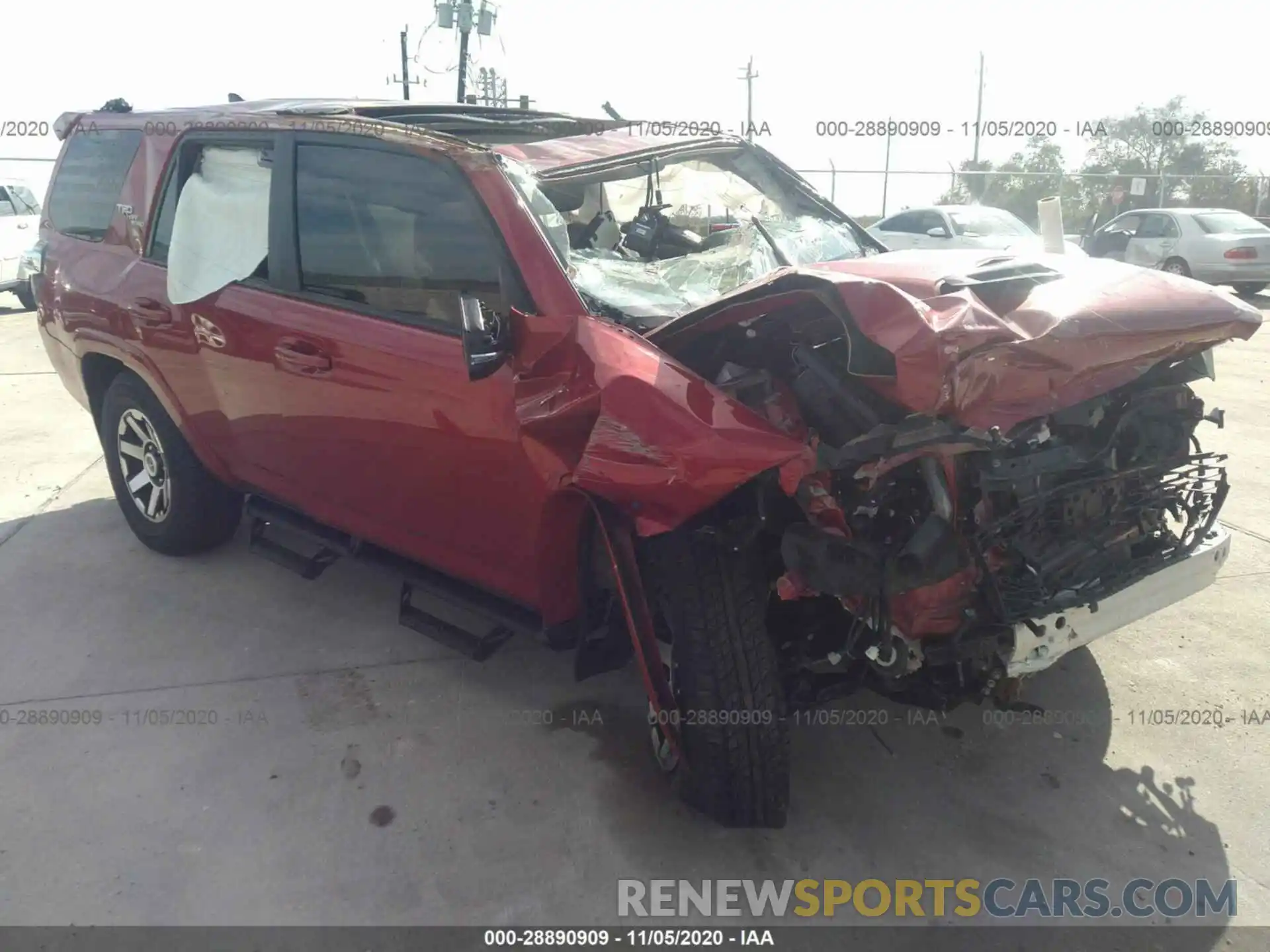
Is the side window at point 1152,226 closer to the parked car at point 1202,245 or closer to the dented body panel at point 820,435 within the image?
the parked car at point 1202,245

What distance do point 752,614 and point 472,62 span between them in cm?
1207

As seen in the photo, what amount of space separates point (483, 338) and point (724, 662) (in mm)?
1031

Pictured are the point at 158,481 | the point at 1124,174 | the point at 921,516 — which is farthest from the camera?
the point at 1124,174

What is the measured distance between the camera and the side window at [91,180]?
432cm

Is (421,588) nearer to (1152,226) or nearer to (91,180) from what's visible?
(91,180)

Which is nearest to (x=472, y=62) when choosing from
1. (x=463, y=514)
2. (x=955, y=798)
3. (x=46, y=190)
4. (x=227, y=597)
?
(x=46, y=190)

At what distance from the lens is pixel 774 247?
142 inches

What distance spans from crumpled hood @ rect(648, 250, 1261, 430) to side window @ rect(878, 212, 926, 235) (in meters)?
10.5

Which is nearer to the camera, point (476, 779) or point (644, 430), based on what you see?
point (644, 430)

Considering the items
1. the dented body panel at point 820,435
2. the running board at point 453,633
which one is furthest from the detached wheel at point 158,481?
the running board at point 453,633

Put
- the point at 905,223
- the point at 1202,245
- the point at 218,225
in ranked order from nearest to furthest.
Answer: the point at 218,225, the point at 905,223, the point at 1202,245

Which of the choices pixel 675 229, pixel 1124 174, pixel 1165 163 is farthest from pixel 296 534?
pixel 1165 163

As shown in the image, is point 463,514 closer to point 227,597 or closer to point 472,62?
point 227,597

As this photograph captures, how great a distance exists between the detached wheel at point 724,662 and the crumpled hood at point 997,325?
585mm
